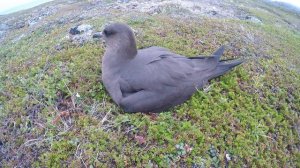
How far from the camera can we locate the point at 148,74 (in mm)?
6016

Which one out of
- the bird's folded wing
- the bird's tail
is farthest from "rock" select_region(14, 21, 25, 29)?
the bird's tail

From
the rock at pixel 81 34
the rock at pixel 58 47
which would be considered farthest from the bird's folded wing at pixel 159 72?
the rock at pixel 58 47

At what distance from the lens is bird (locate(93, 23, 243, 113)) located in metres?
5.92

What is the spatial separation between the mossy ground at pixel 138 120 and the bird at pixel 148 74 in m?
0.20

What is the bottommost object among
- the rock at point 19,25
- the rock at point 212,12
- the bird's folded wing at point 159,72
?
the rock at point 19,25

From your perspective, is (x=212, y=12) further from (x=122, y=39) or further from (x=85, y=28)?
(x=122, y=39)

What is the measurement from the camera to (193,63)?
6.69 m

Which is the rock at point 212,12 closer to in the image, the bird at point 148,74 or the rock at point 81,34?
the rock at point 81,34

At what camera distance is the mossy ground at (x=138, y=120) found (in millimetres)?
5469

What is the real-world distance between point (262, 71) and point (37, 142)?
5.23 metres

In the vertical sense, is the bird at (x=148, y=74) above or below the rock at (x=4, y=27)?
above

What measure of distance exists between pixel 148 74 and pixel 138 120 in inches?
32.0

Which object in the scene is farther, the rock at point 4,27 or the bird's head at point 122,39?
the rock at point 4,27

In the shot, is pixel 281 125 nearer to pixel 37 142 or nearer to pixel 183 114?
pixel 183 114
